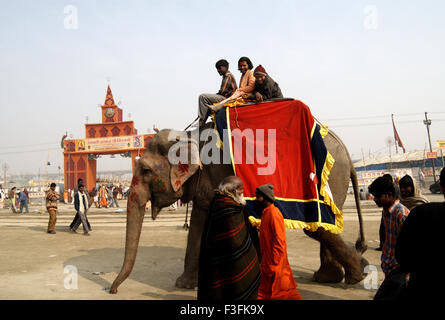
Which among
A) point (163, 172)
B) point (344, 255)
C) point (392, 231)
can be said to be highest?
point (163, 172)

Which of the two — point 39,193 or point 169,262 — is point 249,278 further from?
point 39,193

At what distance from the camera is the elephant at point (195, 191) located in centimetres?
533

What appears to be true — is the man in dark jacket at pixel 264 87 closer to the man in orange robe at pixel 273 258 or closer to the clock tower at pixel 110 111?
the man in orange robe at pixel 273 258

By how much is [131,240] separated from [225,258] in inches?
86.8

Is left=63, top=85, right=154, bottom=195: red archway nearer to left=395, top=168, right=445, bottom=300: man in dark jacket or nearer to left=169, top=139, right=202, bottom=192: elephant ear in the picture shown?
left=169, top=139, right=202, bottom=192: elephant ear

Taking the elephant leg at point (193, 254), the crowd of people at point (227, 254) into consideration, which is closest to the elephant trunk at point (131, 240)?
the elephant leg at point (193, 254)

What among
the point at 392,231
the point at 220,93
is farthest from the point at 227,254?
the point at 220,93

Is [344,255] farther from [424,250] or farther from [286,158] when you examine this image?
[424,250]

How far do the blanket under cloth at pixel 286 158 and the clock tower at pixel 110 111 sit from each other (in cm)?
4337

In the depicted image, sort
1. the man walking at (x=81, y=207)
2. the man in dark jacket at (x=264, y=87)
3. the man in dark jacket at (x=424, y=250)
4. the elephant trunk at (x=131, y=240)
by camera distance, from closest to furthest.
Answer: the man in dark jacket at (x=424, y=250), the elephant trunk at (x=131, y=240), the man in dark jacket at (x=264, y=87), the man walking at (x=81, y=207)

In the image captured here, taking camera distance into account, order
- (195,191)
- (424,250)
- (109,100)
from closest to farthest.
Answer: (424,250), (195,191), (109,100)

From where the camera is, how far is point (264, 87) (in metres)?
5.90
